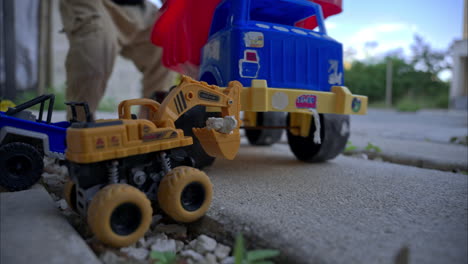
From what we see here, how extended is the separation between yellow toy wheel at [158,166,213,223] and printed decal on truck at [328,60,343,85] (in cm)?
97

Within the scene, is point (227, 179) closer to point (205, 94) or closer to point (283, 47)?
point (205, 94)

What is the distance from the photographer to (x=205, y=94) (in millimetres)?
1205

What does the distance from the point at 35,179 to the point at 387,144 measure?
2.71 meters

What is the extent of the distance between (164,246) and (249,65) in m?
0.86

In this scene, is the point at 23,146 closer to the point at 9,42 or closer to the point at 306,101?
the point at 306,101

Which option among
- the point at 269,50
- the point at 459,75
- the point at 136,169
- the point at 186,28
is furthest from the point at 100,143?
the point at 459,75

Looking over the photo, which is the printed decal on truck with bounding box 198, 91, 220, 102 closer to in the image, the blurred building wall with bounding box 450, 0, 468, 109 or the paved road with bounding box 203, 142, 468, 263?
the paved road with bounding box 203, 142, 468, 263

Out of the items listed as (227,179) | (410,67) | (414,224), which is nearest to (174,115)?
(227,179)

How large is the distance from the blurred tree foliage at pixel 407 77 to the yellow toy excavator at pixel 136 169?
14840mm

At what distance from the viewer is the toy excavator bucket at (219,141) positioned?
123cm

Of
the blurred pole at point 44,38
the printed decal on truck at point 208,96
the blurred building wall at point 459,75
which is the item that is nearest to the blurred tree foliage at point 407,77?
the blurred building wall at point 459,75

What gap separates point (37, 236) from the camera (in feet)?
2.90

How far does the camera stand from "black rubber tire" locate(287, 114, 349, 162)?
181cm

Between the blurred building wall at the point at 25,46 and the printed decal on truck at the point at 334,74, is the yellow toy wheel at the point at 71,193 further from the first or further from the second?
the blurred building wall at the point at 25,46
